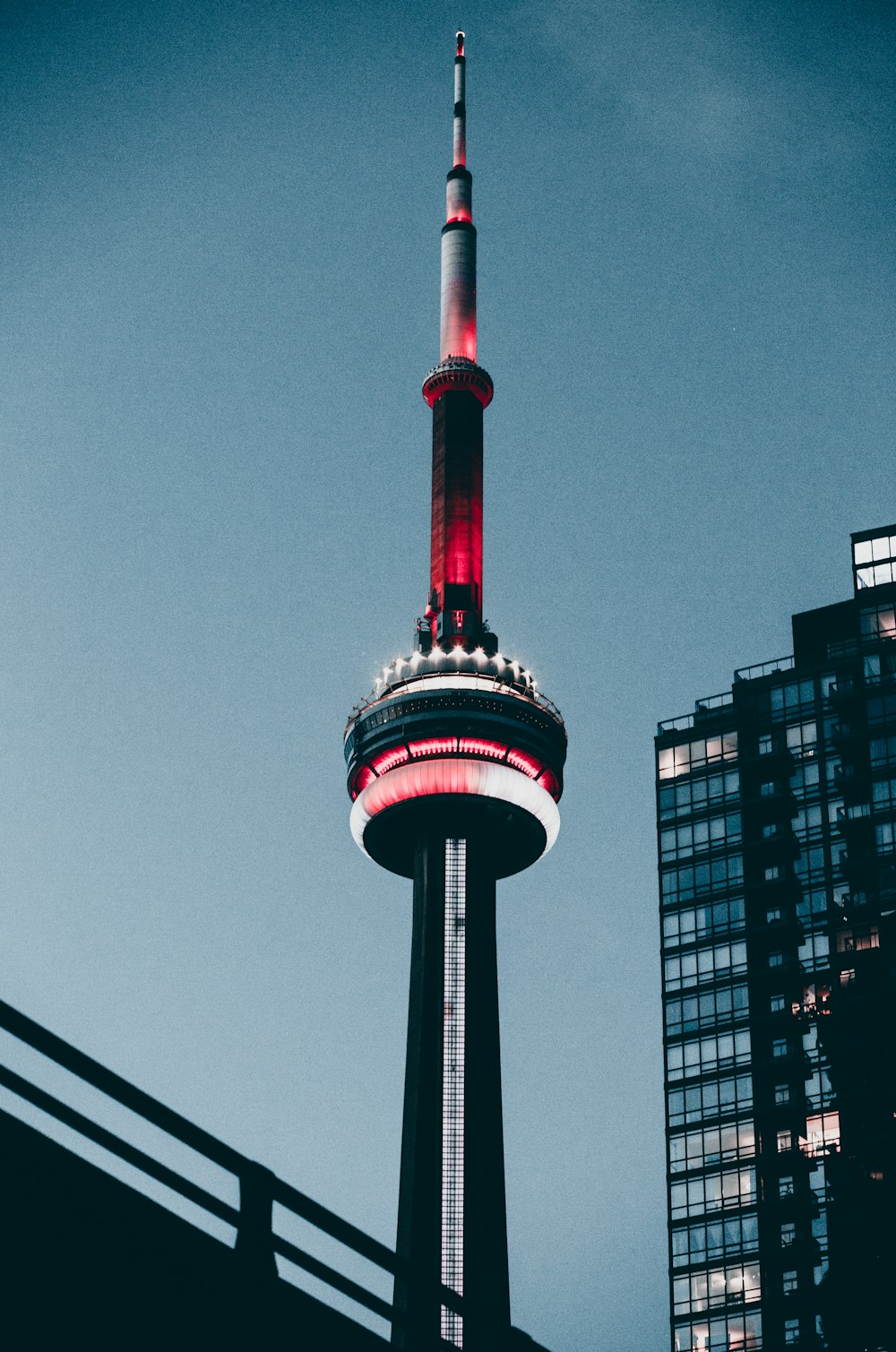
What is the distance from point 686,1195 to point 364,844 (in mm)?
32603

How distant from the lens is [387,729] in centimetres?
12562

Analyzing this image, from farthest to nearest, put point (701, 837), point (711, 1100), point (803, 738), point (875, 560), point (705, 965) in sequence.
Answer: point (875, 560), point (803, 738), point (701, 837), point (705, 965), point (711, 1100)

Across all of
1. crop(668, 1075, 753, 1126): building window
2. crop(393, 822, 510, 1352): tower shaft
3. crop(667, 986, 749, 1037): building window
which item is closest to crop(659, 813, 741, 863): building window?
crop(667, 986, 749, 1037): building window

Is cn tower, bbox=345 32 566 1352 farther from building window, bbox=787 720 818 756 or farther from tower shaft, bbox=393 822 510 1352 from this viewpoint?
building window, bbox=787 720 818 756

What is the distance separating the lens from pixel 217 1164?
1792 cm

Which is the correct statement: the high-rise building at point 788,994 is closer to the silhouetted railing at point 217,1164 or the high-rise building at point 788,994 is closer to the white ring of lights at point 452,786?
the white ring of lights at point 452,786

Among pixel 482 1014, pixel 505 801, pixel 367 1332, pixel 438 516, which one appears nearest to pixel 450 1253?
pixel 482 1014

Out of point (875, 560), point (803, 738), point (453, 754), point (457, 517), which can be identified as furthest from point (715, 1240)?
point (875, 560)

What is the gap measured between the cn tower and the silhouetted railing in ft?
296

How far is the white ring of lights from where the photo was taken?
406 ft

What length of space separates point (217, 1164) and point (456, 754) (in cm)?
10561

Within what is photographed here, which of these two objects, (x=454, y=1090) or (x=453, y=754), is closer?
(x=454, y=1090)

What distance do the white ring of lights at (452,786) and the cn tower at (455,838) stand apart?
0.08 meters

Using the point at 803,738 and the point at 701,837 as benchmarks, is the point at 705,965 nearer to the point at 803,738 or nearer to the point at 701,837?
the point at 701,837
